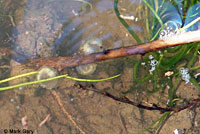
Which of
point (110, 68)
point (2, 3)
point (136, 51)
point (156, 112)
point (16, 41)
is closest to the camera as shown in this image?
point (136, 51)

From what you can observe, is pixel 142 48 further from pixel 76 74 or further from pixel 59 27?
pixel 59 27

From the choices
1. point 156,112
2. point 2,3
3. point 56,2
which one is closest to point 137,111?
point 156,112

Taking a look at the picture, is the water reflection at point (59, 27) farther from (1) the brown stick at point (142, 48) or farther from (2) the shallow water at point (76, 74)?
(1) the brown stick at point (142, 48)

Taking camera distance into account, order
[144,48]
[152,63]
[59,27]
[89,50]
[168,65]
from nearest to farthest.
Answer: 1. [144,48]
2. [168,65]
3. [152,63]
4. [89,50]
5. [59,27]

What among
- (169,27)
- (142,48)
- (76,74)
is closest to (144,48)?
(142,48)

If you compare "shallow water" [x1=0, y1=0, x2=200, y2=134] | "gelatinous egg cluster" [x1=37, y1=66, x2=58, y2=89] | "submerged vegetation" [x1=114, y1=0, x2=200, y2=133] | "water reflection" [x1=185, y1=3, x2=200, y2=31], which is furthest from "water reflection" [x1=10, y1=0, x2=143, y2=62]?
"water reflection" [x1=185, y1=3, x2=200, y2=31]

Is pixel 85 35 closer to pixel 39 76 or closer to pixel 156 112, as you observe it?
pixel 39 76

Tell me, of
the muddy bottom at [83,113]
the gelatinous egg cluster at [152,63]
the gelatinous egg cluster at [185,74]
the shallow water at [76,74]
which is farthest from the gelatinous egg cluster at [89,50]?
the gelatinous egg cluster at [185,74]

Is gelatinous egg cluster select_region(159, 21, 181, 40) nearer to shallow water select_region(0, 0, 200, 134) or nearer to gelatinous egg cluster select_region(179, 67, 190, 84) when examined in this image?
shallow water select_region(0, 0, 200, 134)
